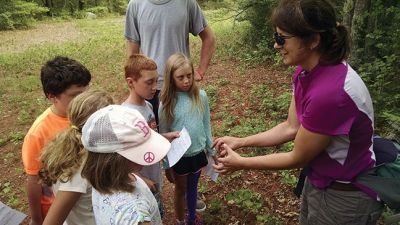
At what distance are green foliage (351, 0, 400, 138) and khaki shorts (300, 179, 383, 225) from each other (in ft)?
8.82

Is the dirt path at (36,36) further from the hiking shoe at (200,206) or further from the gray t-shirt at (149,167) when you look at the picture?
the gray t-shirt at (149,167)

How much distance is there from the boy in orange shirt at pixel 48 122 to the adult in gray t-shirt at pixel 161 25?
1103 mm

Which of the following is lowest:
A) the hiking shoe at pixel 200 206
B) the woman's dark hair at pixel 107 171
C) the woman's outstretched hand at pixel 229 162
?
the hiking shoe at pixel 200 206

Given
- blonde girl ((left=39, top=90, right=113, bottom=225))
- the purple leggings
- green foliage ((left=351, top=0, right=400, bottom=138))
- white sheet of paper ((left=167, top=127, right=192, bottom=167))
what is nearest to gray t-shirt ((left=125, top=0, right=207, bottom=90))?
white sheet of paper ((left=167, top=127, right=192, bottom=167))

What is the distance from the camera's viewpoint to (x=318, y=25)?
1869 mm

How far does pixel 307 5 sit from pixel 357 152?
858 mm

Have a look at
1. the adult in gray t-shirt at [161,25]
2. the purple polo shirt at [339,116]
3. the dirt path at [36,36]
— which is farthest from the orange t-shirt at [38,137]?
the dirt path at [36,36]

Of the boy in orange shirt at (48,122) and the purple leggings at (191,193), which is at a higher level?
the boy in orange shirt at (48,122)

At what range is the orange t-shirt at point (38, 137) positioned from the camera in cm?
236

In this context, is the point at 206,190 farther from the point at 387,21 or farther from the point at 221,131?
the point at 387,21

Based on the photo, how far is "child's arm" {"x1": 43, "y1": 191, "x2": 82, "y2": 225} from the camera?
1973mm

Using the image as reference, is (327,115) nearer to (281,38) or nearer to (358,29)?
(281,38)

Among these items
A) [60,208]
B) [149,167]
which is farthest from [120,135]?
[149,167]

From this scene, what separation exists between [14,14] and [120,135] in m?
23.1
